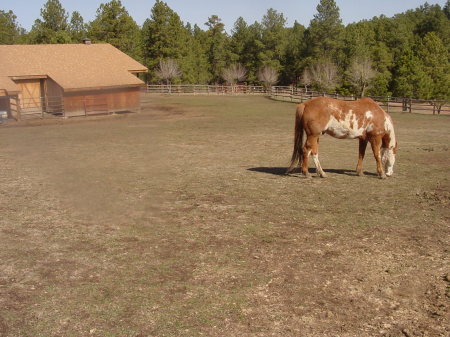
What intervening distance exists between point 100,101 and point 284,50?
44.9 metres

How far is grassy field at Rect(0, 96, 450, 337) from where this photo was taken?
504 centimetres

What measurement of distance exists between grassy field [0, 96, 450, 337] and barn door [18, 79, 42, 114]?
18.3 m

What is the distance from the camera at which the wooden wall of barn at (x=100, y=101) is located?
99.4ft

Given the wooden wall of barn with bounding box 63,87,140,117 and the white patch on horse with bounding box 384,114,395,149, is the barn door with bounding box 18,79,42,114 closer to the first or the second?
the wooden wall of barn with bounding box 63,87,140,117

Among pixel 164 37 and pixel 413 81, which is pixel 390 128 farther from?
pixel 164 37

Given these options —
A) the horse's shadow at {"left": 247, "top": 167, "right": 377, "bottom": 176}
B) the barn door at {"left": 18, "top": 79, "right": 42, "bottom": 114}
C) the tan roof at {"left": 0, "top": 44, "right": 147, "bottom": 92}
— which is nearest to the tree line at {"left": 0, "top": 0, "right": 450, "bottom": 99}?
the tan roof at {"left": 0, "top": 44, "right": 147, "bottom": 92}

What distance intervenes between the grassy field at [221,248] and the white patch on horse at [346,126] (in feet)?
3.94

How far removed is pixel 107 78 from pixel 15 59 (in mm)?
6539

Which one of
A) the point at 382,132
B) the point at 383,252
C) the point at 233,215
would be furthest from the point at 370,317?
the point at 382,132

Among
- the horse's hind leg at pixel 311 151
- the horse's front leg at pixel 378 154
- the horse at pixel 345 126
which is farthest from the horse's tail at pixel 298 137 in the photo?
the horse's front leg at pixel 378 154

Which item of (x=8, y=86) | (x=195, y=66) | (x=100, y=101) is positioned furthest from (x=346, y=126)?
(x=195, y=66)

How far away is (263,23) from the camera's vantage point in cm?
7244

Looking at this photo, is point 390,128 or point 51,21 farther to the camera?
point 51,21

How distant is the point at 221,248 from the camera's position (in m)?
7.00
